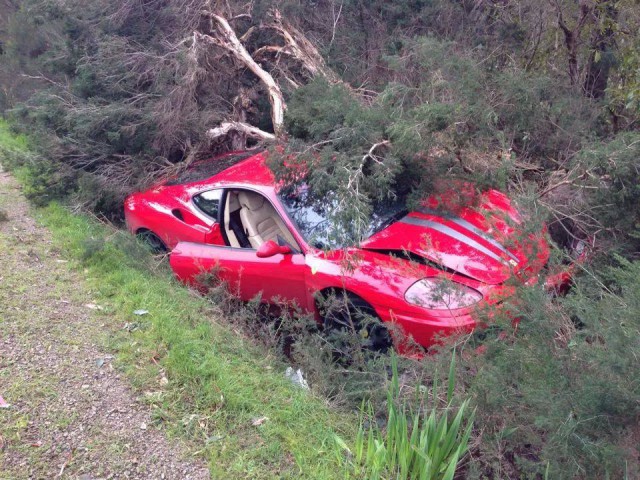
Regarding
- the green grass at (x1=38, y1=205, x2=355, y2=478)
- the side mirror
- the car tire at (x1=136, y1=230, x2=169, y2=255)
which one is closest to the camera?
the green grass at (x1=38, y1=205, x2=355, y2=478)

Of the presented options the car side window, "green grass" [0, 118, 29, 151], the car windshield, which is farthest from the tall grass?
"green grass" [0, 118, 29, 151]

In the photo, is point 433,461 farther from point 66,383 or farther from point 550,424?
point 66,383

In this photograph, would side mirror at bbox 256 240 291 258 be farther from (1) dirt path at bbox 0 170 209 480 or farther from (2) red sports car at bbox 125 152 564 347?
(1) dirt path at bbox 0 170 209 480

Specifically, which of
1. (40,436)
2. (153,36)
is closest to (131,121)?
(153,36)

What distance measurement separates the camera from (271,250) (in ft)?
14.6

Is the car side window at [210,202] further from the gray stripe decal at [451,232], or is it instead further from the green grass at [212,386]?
the gray stripe decal at [451,232]

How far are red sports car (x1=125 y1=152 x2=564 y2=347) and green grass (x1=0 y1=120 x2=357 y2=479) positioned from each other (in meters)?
0.56

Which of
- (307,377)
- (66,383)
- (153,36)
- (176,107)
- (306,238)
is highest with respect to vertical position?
(153,36)

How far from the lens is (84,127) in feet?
21.9

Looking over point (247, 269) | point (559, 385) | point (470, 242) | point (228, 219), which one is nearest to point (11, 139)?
→ point (228, 219)

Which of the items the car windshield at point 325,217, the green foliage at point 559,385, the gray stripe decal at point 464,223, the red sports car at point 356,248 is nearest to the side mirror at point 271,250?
the red sports car at point 356,248

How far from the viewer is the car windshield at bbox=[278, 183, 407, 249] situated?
4.12 meters

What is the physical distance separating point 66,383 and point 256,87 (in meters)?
5.26

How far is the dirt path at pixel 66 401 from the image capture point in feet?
9.49
